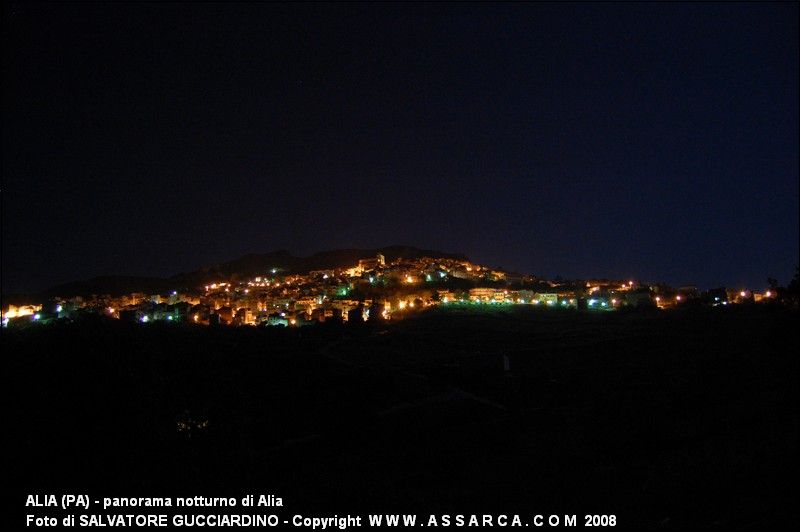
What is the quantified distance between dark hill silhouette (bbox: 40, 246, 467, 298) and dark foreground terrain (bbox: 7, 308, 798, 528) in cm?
8255

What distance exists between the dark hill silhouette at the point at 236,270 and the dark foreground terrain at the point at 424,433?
82545 millimetres

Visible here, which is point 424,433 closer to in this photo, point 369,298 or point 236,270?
point 369,298

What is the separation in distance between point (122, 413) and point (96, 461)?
0.73 metres

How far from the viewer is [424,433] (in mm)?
14578

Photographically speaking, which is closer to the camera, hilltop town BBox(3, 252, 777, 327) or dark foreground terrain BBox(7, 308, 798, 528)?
dark foreground terrain BBox(7, 308, 798, 528)

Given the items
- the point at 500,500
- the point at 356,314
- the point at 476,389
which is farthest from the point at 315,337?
the point at 500,500

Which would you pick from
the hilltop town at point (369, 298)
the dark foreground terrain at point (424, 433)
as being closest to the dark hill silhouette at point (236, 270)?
the hilltop town at point (369, 298)

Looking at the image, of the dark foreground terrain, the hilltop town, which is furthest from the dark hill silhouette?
the dark foreground terrain

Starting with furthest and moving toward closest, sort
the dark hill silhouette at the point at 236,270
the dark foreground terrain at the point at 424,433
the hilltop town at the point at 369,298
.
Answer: the dark hill silhouette at the point at 236,270, the hilltop town at the point at 369,298, the dark foreground terrain at the point at 424,433

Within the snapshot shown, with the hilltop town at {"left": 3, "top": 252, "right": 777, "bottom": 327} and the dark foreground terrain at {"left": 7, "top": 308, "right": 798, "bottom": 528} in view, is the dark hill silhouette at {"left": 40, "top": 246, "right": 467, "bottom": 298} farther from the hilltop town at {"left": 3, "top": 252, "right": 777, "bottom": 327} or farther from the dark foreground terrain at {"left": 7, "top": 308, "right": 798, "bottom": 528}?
the dark foreground terrain at {"left": 7, "top": 308, "right": 798, "bottom": 528}

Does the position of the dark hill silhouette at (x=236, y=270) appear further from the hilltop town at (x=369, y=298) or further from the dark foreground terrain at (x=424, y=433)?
the dark foreground terrain at (x=424, y=433)

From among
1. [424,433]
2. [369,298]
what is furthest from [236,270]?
[424,433]

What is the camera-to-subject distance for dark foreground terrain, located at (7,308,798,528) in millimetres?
8203

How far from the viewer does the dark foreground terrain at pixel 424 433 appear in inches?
323
